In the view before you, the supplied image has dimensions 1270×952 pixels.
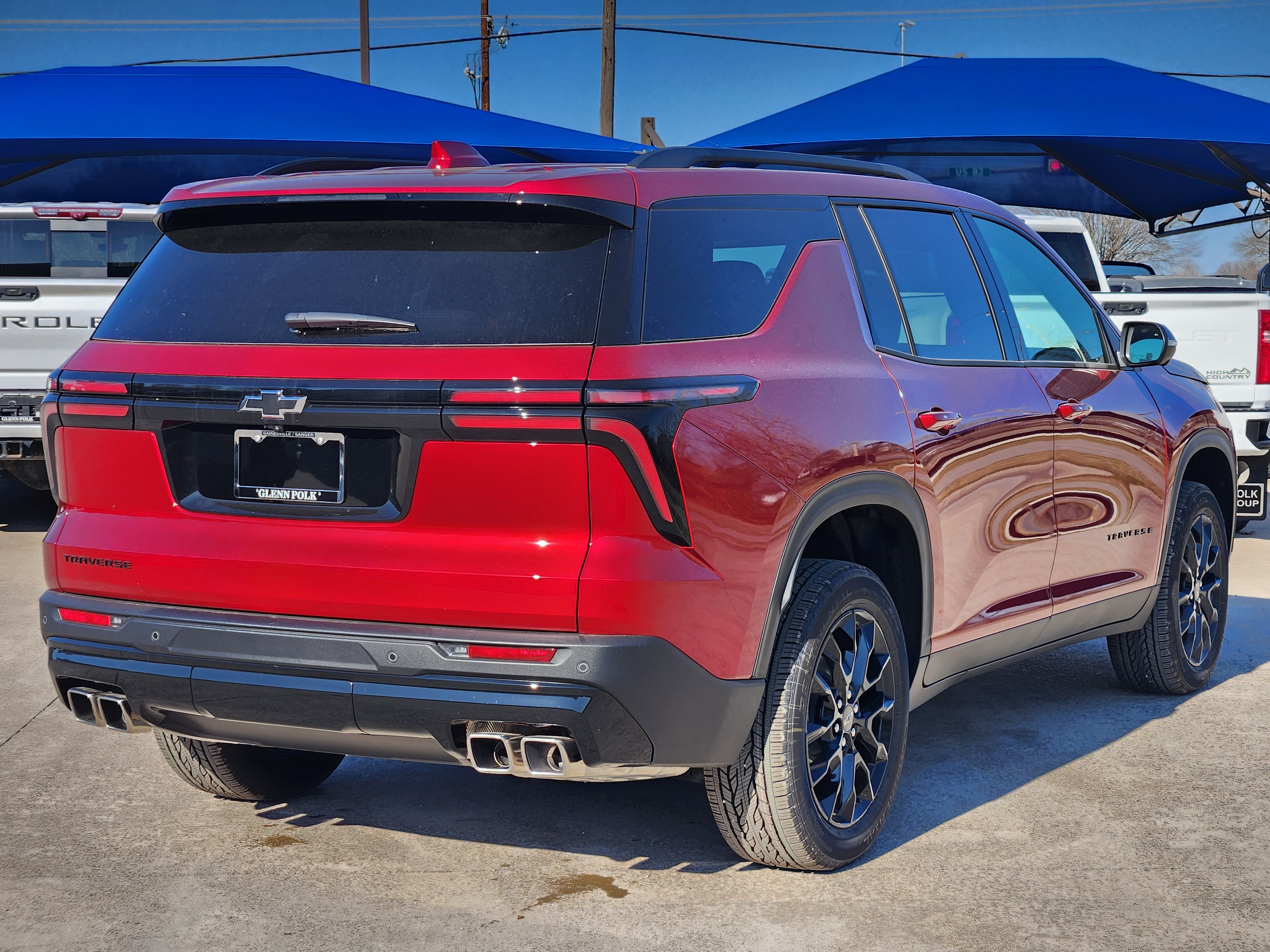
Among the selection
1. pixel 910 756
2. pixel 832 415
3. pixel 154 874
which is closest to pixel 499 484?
pixel 832 415

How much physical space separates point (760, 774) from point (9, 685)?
362 centimetres

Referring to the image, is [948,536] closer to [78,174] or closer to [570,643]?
[570,643]

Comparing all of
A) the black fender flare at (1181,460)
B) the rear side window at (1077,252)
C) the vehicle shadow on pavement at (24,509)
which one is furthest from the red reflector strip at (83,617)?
the rear side window at (1077,252)

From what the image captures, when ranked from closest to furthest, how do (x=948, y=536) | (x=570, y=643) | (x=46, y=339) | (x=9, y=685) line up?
1. (x=570, y=643)
2. (x=948, y=536)
3. (x=9, y=685)
4. (x=46, y=339)

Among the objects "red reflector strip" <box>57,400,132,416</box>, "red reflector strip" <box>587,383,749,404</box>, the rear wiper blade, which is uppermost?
the rear wiper blade

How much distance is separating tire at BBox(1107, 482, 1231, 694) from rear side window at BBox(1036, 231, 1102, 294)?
482 cm

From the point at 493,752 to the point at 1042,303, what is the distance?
2844 mm

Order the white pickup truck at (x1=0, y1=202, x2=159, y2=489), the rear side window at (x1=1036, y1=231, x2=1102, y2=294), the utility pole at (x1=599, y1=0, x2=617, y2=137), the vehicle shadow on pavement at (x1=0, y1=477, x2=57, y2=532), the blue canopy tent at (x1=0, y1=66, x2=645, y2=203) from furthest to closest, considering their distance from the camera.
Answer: the utility pole at (x1=599, y1=0, x2=617, y2=137), the blue canopy tent at (x1=0, y1=66, x2=645, y2=203), the rear side window at (x1=1036, y1=231, x2=1102, y2=294), the vehicle shadow on pavement at (x1=0, y1=477, x2=57, y2=532), the white pickup truck at (x1=0, y1=202, x2=159, y2=489)

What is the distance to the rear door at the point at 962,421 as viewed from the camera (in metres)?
3.93

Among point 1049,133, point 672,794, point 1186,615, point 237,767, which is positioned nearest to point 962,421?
point 672,794

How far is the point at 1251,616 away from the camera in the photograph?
7.26 meters

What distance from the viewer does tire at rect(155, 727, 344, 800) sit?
13.4 feet

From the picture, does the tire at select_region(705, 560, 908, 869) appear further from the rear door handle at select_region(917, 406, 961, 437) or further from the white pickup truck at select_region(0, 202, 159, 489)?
the white pickup truck at select_region(0, 202, 159, 489)

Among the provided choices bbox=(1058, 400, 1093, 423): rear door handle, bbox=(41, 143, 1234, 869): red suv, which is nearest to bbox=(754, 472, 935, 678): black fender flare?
bbox=(41, 143, 1234, 869): red suv
